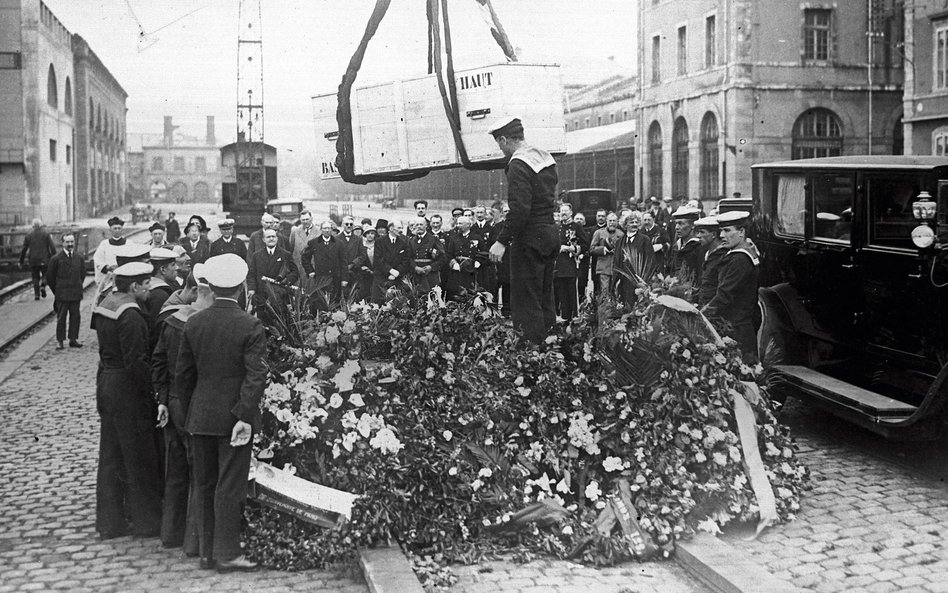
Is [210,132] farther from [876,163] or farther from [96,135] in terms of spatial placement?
[876,163]

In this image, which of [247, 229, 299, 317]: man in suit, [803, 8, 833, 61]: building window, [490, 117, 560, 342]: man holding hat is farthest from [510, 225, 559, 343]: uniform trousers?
[803, 8, 833, 61]: building window

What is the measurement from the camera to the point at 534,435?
6508mm

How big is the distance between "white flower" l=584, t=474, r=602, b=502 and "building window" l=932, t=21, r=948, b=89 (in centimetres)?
2729

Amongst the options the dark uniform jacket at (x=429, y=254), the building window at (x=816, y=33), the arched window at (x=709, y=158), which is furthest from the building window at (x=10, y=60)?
the building window at (x=816, y=33)

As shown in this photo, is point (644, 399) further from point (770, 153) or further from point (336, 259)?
point (770, 153)

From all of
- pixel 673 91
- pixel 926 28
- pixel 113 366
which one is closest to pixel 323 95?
pixel 113 366

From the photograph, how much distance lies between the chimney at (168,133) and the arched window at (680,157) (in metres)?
81.0

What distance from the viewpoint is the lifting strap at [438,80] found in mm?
6836

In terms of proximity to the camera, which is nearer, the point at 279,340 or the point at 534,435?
the point at 534,435

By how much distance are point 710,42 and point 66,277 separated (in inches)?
1167

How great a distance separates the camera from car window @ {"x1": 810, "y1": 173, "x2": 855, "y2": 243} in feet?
26.7

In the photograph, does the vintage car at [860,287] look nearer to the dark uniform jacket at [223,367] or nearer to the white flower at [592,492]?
the white flower at [592,492]

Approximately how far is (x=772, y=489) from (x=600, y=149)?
129 feet

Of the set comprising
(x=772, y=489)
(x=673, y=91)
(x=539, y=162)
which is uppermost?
(x=673, y=91)
